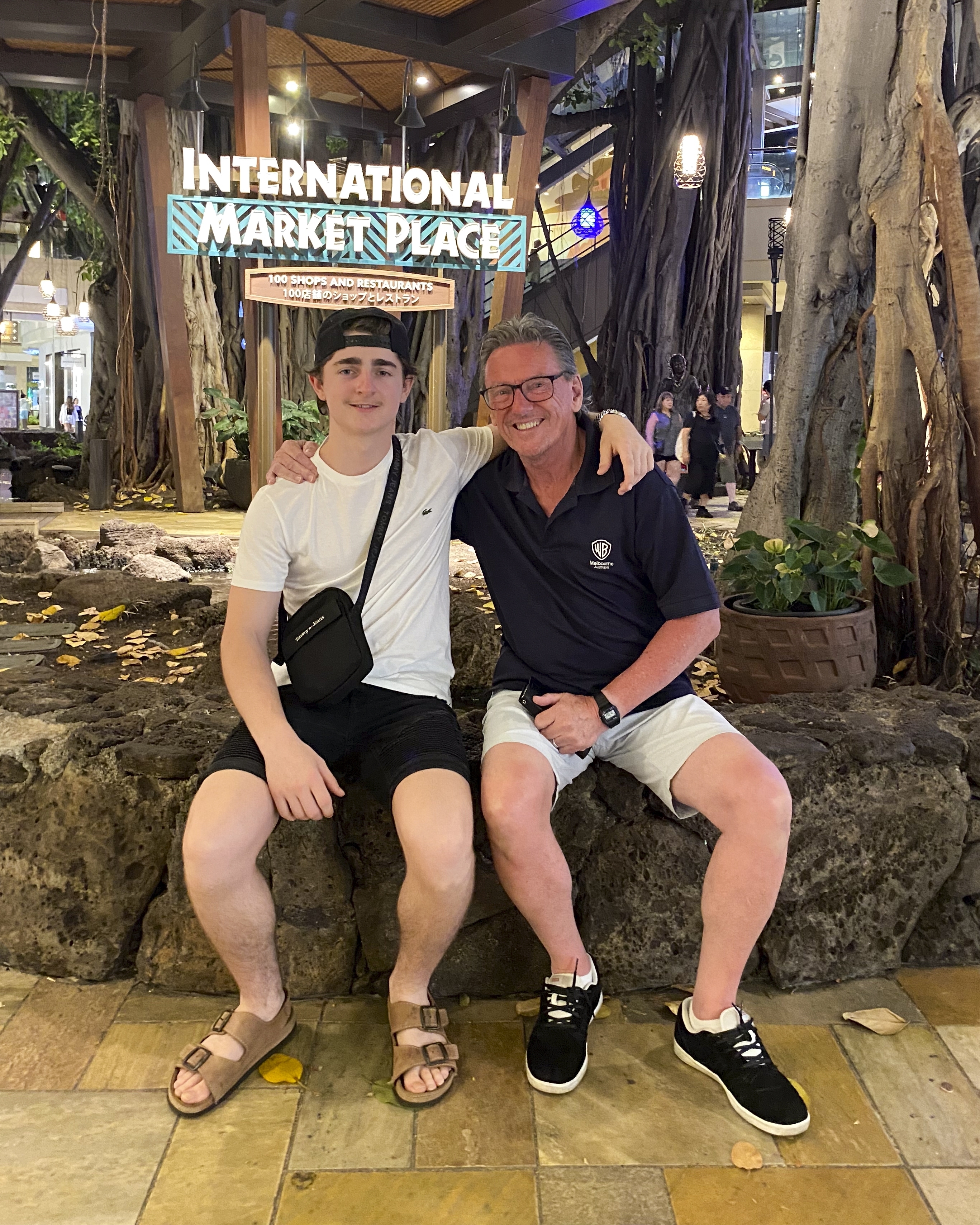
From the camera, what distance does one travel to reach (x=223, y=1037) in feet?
6.91

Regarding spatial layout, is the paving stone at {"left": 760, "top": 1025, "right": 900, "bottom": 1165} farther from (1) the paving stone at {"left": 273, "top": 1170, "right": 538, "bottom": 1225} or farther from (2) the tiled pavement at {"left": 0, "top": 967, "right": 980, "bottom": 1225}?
(1) the paving stone at {"left": 273, "top": 1170, "right": 538, "bottom": 1225}

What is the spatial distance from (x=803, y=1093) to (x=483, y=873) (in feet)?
2.62

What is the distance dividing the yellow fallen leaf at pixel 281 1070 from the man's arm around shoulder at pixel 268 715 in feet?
1.55

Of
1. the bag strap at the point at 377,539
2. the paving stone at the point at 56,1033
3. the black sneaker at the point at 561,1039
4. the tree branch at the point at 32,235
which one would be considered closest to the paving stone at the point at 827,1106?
the black sneaker at the point at 561,1039

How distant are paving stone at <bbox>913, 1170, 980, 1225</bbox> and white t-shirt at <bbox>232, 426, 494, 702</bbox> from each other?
50.1 inches

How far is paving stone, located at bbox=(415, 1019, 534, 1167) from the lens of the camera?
1.92m

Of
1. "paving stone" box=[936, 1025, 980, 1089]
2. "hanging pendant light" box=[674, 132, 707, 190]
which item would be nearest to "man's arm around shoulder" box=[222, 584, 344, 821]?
"paving stone" box=[936, 1025, 980, 1089]

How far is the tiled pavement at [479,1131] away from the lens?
5.86 feet

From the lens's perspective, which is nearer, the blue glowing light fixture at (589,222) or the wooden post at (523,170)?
the wooden post at (523,170)

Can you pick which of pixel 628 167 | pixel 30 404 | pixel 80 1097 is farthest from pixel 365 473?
pixel 30 404

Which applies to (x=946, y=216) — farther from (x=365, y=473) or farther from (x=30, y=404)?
(x=30, y=404)

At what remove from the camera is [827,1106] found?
81.1 inches

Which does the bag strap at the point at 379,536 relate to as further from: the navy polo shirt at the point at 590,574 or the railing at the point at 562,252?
the railing at the point at 562,252

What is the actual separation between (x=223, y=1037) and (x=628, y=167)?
1327cm
